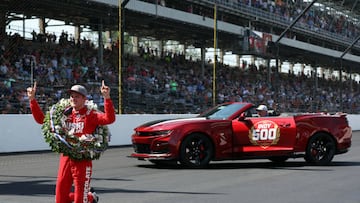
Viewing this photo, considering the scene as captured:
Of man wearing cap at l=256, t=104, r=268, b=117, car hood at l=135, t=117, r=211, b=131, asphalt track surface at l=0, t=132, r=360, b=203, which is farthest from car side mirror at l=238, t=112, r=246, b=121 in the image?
asphalt track surface at l=0, t=132, r=360, b=203

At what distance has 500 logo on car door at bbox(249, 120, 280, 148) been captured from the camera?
476 inches

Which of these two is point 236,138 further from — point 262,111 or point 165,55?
point 165,55

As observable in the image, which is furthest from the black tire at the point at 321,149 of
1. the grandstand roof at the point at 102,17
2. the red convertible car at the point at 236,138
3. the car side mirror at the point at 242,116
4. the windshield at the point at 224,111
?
the grandstand roof at the point at 102,17

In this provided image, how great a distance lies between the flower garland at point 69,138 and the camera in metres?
5.91

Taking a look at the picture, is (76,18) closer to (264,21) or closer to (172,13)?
(172,13)

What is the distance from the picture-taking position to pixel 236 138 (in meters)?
12.0

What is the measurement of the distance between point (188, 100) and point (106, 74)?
4.18 meters

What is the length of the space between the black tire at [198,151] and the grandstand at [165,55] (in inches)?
294

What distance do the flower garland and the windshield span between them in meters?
6.28

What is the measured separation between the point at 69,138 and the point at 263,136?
264 inches

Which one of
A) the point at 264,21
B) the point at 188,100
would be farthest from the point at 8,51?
the point at 264,21

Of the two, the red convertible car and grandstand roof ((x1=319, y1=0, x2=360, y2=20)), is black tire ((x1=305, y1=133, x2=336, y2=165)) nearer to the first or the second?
the red convertible car

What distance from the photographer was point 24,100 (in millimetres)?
18641

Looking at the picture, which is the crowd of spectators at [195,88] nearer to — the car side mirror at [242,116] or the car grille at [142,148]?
the car grille at [142,148]
